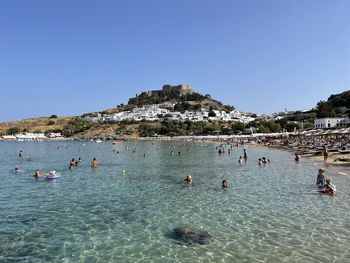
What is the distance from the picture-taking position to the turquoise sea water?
13359mm

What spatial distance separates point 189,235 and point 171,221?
95.0 inches

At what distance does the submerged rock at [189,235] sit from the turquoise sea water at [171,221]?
0.45ft

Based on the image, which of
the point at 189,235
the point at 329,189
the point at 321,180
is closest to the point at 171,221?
the point at 189,235

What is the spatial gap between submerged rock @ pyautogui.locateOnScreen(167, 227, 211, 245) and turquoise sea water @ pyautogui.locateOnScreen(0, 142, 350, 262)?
0.14 metres

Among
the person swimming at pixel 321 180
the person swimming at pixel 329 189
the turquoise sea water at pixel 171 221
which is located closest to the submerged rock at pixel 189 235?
the turquoise sea water at pixel 171 221

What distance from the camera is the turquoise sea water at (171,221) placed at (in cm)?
1336

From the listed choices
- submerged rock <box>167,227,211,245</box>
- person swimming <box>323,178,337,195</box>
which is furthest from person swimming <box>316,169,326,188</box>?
submerged rock <box>167,227,211,245</box>

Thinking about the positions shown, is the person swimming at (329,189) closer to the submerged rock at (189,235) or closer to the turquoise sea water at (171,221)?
the turquoise sea water at (171,221)

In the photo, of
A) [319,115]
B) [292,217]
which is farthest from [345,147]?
[319,115]

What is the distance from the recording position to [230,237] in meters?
15.2

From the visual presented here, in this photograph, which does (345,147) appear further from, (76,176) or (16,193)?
(16,193)

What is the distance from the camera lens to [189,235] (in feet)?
50.4

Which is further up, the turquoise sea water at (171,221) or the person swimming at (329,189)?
the person swimming at (329,189)

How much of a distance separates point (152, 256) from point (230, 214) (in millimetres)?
7001
